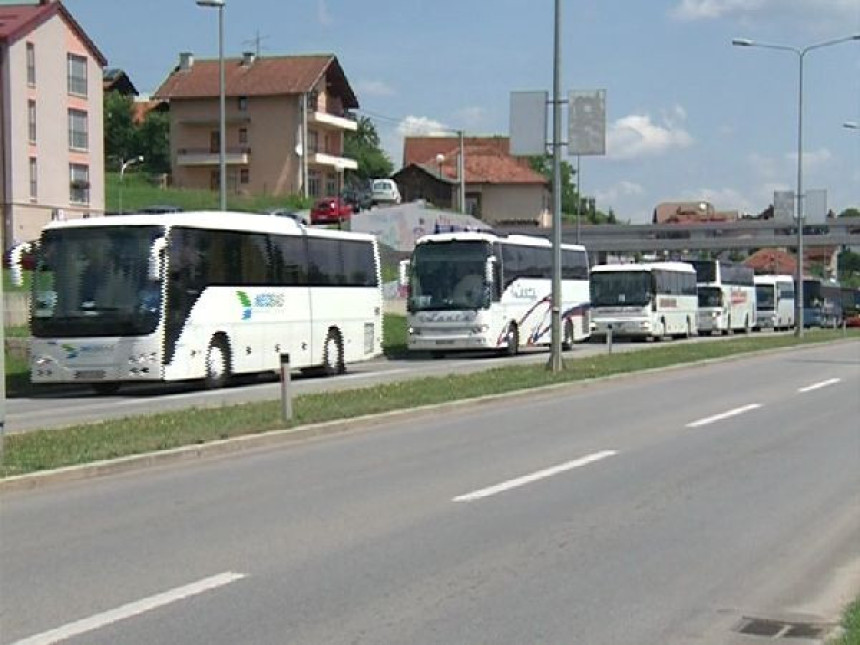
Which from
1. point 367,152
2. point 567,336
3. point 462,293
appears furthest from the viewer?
point 367,152

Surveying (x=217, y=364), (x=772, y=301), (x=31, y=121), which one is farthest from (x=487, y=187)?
(x=217, y=364)

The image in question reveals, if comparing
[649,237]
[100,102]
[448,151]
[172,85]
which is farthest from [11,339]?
[448,151]

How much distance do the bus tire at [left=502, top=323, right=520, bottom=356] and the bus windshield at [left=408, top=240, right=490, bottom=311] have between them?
1.91m

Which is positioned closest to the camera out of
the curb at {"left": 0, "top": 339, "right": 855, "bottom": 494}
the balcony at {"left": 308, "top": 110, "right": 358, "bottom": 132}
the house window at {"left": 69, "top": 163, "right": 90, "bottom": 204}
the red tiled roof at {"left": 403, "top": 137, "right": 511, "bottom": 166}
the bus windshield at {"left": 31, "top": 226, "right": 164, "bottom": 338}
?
the curb at {"left": 0, "top": 339, "right": 855, "bottom": 494}

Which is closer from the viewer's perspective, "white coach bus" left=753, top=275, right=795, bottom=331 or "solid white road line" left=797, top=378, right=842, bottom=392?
"solid white road line" left=797, top=378, right=842, bottom=392

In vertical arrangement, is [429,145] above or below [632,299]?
above

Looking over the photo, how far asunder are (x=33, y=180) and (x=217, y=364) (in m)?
48.2

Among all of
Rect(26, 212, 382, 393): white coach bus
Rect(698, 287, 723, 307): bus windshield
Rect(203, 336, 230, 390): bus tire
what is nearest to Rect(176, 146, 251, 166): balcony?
Rect(698, 287, 723, 307): bus windshield

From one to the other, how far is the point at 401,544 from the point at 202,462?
5.19m

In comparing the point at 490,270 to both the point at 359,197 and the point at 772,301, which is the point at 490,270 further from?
the point at 359,197

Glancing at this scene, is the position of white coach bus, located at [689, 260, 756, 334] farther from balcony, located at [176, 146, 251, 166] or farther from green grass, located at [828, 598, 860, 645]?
green grass, located at [828, 598, 860, 645]

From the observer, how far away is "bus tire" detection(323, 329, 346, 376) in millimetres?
31328

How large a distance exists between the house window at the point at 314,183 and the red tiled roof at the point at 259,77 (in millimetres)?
6629

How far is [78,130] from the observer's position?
7594 centimetres
